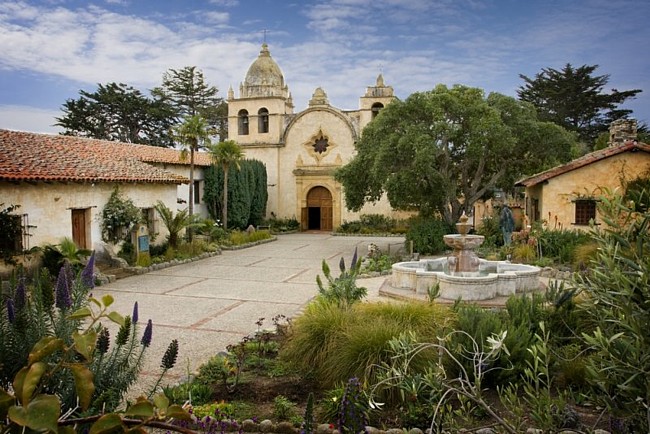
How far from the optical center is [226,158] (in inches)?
979

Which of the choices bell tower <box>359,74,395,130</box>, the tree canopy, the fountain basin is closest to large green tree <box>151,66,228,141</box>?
the tree canopy

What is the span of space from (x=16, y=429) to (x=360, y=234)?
2782 centimetres

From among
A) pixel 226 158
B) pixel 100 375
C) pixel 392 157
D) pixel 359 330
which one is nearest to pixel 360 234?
pixel 226 158

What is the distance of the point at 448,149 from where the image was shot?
19625mm

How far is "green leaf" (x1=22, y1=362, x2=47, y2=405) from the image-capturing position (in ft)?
4.07

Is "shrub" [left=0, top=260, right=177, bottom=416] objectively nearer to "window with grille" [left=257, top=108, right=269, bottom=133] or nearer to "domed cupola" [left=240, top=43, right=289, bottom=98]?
"window with grille" [left=257, top=108, right=269, bottom=133]

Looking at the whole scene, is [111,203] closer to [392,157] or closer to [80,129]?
[392,157]

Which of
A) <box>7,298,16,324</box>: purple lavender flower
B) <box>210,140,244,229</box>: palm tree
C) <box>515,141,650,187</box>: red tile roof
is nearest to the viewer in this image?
<box>7,298,16,324</box>: purple lavender flower

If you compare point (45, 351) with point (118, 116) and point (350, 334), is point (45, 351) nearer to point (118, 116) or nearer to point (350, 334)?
point (350, 334)

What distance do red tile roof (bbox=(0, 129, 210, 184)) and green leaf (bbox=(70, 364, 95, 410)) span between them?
13343 millimetres

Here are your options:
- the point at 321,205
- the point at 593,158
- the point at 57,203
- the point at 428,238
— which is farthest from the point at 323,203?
the point at 57,203

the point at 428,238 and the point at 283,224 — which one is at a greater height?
the point at 283,224

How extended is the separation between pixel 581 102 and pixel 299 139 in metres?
21.6

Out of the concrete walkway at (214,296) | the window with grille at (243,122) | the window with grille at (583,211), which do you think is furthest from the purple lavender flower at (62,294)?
the window with grille at (243,122)
